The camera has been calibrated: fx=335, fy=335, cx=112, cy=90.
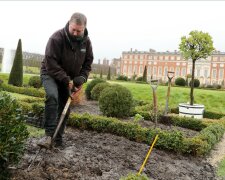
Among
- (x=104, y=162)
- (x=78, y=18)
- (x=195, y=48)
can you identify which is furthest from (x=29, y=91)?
(x=78, y=18)

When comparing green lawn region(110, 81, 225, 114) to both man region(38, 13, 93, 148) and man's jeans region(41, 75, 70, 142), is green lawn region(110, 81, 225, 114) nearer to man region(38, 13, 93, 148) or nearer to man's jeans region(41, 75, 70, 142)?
man region(38, 13, 93, 148)

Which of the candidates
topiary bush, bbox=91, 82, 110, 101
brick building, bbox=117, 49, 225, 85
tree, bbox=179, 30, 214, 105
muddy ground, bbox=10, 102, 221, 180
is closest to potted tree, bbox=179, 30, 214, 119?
tree, bbox=179, 30, 214, 105

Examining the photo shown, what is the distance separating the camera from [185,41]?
13438mm

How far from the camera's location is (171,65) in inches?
2562

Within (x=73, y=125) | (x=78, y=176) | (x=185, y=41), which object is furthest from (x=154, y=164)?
(x=185, y=41)

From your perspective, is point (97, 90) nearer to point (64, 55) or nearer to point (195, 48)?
point (195, 48)

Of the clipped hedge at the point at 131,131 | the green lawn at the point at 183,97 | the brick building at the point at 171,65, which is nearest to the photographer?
the clipped hedge at the point at 131,131

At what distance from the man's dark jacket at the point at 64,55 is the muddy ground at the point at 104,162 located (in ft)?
3.74

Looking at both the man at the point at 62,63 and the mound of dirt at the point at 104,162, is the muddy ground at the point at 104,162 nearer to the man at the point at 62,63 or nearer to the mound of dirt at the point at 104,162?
the mound of dirt at the point at 104,162

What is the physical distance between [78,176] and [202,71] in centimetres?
5971

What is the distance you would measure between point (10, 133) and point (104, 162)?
78.9 inches

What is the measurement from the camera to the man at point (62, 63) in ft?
15.6

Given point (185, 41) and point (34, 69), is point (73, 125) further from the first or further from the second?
point (34, 69)

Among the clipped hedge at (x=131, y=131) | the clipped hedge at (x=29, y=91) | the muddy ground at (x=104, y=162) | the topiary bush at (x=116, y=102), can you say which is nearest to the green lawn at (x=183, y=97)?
the clipped hedge at (x=29, y=91)
